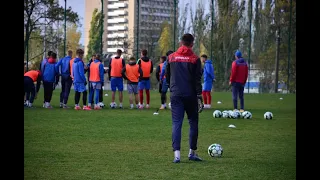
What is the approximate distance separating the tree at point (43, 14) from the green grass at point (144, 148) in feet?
48.9

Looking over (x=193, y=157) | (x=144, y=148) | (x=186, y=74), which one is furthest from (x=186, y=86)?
(x=144, y=148)

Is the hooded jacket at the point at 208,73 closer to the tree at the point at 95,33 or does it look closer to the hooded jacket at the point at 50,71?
the hooded jacket at the point at 50,71

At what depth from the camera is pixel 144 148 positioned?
426 inches

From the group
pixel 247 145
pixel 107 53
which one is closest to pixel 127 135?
pixel 247 145

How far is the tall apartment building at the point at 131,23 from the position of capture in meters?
37.9

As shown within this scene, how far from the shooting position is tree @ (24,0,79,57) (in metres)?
31.6

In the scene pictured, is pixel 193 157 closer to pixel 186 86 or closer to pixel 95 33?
pixel 186 86

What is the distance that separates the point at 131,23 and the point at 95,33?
8.83m

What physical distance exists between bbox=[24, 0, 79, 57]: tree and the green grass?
14912mm

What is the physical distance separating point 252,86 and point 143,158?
30407 mm

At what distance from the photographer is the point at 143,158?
376 inches
